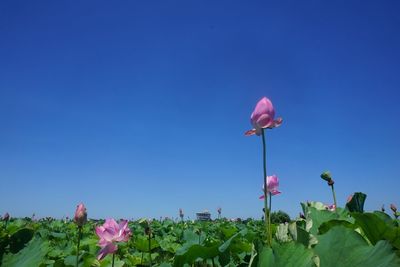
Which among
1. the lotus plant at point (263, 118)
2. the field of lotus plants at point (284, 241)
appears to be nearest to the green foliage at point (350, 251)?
the field of lotus plants at point (284, 241)

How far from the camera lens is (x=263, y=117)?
164 cm

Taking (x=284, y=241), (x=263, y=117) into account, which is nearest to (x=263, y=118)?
(x=263, y=117)

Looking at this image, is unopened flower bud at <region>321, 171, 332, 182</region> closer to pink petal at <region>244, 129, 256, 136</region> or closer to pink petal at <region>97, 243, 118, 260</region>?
pink petal at <region>244, 129, 256, 136</region>

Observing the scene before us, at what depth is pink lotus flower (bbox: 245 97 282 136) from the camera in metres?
1.65

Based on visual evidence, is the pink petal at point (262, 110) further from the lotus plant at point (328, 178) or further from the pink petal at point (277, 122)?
the lotus plant at point (328, 178)

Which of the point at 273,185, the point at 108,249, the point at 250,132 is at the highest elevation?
the point at 250,132

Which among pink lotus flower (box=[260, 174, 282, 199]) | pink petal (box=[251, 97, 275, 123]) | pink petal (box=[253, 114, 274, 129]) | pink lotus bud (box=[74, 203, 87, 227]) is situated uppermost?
pink petal (box=[251, 97, 275, 123])

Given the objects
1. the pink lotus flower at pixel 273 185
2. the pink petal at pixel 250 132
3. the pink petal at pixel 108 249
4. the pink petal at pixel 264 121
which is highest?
the pink petal at pixel 264 121

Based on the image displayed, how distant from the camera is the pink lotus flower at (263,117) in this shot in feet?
5.40

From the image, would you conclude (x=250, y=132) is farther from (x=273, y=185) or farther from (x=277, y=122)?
(x=273, y=185)

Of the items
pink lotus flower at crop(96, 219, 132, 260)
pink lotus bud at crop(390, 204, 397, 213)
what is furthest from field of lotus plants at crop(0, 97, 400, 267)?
pink lotus bud at crop(390, 204, 397, 213)

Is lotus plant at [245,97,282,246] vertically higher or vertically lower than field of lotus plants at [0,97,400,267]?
higher

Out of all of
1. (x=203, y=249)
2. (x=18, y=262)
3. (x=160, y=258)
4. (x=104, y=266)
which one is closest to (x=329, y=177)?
(x=203, y=249)

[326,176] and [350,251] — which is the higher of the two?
[326,176]
